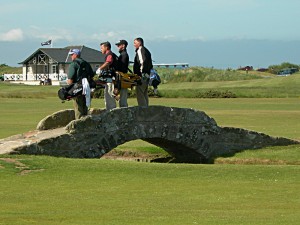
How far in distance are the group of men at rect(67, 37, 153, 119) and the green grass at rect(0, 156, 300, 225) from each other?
2.94 meters

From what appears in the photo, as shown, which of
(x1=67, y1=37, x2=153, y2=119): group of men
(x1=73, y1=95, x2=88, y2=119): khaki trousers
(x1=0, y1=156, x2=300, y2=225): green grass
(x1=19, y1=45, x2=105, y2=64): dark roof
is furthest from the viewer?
(x1=19, y1=45, x2=105, y2=64): dark roof

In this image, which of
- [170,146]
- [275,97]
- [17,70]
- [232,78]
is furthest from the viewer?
[17,70]

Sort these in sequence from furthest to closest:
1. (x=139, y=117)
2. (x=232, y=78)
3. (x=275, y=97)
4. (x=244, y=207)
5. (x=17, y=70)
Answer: (x=17, y=70) → (x=232, y=78) → (x=275, y=97) → (x=139, y=117) → (x=244, y=207)

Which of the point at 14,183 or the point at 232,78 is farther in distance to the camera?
the point at 232,78

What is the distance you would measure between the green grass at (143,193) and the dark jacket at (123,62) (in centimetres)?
382

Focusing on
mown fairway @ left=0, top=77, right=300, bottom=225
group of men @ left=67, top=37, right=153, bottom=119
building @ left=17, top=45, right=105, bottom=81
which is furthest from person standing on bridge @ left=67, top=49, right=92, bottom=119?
building @ left=17, top=45, right=105, bottom=81

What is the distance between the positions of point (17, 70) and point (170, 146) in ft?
455

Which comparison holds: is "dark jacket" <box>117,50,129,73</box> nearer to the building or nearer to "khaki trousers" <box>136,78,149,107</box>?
"khaki trousers" <box>136,78,149,107</box>

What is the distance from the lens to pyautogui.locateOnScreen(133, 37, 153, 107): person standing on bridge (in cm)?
2353

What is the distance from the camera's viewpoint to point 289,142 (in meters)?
26.5

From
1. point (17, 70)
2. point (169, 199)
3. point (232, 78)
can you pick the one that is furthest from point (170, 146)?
point (17, 70)

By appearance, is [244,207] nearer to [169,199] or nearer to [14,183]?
[169,199]

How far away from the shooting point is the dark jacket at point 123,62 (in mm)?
23406

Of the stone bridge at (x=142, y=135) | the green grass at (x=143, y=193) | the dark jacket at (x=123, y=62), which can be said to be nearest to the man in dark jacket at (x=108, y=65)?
the dark jacket at (x=123, y=62)
